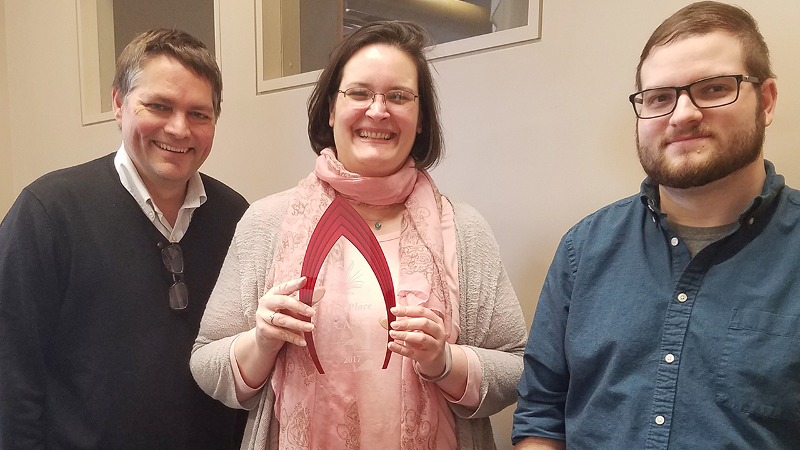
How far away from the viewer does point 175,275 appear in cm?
171

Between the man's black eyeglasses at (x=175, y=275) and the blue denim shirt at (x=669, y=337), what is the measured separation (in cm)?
100

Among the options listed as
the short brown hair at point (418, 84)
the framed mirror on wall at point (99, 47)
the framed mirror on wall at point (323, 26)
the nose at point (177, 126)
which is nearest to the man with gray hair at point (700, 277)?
the short brown hair at point (418, 84)

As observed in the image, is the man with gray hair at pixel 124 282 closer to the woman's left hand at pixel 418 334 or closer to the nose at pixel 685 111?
the woman's left hand at pixel 418 334

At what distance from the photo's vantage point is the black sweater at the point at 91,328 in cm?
154

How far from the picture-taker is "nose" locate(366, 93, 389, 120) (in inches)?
56.4

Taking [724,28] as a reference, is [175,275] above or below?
below

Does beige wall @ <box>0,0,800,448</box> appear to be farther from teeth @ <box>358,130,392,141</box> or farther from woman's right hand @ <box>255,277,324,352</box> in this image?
woman's right hand @ <box>255,277,324,352</box>

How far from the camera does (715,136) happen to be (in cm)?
111

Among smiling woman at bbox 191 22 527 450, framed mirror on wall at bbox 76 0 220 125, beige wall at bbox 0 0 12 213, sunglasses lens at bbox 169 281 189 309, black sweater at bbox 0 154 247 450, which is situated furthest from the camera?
beige wall at bbox 0 0 12 213

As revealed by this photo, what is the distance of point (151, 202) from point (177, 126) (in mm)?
239

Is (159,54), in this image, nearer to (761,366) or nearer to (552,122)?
(552,122)

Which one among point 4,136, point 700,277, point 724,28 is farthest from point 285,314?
point 4,136

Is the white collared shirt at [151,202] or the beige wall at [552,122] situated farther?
the white collared shirt at [151,202]

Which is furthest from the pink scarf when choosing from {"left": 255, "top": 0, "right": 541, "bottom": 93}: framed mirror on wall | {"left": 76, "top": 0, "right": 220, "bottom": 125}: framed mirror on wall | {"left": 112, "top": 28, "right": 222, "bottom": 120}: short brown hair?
{"left": 76, "top": 0, "right": 220, "bottom": 125}: framed mirror on wall
